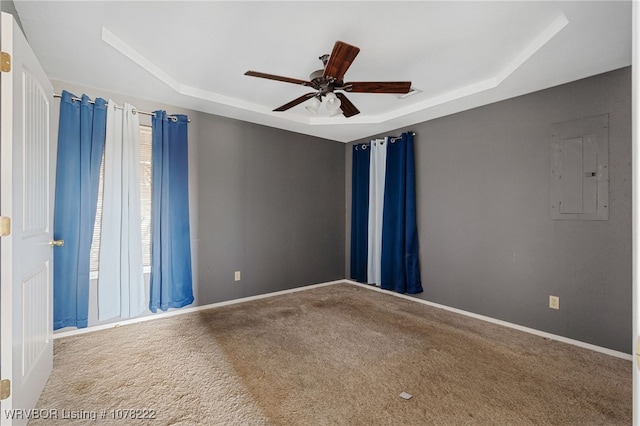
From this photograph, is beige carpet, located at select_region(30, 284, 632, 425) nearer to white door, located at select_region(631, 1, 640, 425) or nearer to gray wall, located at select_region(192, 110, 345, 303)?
gray wall, located at select_region(192, 110, 345, 303)

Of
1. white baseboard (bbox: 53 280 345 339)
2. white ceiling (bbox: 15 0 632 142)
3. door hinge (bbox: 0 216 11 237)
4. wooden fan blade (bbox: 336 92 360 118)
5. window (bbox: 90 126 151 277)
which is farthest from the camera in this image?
window (bbox: 90 126 151 277)

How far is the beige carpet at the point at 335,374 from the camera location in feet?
5.79

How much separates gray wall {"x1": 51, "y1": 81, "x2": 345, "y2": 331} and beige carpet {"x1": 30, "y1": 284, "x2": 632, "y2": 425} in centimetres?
82

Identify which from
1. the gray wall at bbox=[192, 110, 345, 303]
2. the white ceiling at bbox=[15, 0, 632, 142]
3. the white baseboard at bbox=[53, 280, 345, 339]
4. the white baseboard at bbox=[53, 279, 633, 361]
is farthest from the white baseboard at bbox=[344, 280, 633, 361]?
the white ceiling at bbox=[15, 0, 632, 142]

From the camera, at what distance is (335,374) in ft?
7.13

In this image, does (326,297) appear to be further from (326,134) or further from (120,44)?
(120,44)

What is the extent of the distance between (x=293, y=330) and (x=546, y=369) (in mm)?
1996

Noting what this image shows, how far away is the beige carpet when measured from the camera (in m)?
1.76

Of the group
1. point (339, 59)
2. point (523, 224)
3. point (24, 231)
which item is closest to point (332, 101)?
point (339, 59)

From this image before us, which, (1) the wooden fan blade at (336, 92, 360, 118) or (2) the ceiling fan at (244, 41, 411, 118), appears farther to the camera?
(1) the wooden fan blade at (336, 92, 360, 118)

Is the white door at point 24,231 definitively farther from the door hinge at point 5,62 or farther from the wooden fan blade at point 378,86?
the wooden fan blade at point 378,86

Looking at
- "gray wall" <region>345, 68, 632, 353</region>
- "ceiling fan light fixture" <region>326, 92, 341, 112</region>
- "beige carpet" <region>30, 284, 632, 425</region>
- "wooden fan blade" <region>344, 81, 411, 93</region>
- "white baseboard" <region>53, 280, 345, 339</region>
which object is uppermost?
"wooden fan blade" <region>344, 81, 411, 93</region>

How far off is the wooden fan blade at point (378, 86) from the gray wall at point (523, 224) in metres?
1.50

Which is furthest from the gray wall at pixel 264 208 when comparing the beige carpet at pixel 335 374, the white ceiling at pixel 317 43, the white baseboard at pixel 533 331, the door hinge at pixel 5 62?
the door hinge at pixel 5 62
